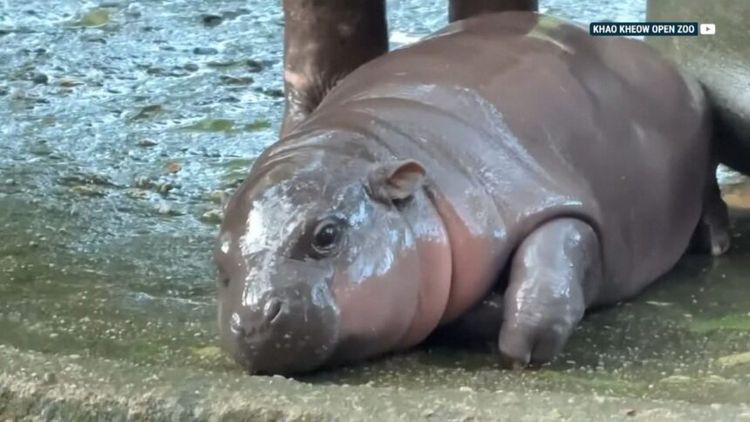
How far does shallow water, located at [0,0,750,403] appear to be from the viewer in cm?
186

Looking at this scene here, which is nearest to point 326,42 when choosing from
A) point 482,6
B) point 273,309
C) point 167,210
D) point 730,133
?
point 482,6

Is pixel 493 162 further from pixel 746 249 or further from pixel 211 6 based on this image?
pixel 211 6

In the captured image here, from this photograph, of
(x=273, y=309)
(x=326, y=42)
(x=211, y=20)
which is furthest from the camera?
(x=211, y=20)

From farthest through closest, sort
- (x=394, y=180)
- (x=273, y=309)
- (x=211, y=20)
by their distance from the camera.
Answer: (x=211, y=20)
(x=394, y=180)
(x=273, y=309)

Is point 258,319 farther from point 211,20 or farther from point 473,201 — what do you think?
point 211,20

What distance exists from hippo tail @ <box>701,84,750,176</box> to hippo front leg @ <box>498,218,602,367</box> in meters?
0.55

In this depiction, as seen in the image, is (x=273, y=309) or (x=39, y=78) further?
(x=39, y=78)

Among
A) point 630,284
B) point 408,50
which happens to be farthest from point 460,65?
point 630,284

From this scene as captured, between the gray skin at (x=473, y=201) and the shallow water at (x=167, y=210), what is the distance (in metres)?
0.07

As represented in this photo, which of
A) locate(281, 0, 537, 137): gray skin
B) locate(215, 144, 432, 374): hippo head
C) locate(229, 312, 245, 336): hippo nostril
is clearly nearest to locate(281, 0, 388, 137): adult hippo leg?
locate(281, 0, 537, 137): gray skin

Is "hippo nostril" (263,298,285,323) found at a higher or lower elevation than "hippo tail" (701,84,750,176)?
higher

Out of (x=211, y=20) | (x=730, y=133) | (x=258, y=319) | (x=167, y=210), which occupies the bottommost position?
(x=211, y=20)

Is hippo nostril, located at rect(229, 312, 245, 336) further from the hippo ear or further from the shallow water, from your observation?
the hippo ear

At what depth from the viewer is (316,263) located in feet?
5.76
